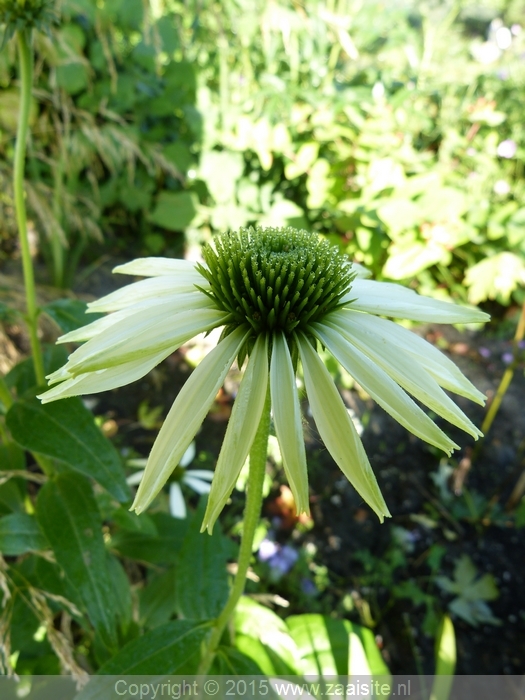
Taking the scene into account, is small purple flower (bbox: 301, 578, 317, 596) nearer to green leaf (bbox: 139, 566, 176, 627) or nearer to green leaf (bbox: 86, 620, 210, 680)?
green leaf (bbox: 139, 566, 176, 627)

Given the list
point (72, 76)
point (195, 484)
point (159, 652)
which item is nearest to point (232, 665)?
point (159, 652)

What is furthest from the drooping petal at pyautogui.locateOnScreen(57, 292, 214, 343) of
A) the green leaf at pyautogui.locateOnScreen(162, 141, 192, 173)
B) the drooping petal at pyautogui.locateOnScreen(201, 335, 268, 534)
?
the green leaf at pyautogui.locateOnScreen(162, 141, 192, 173)

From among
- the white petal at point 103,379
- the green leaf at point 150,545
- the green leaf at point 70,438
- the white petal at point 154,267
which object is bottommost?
the green leaf at point 150,545

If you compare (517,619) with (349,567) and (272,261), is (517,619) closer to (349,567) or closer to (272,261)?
(349,567)

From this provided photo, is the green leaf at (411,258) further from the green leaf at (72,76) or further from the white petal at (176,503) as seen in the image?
the green leaf at (72,76)

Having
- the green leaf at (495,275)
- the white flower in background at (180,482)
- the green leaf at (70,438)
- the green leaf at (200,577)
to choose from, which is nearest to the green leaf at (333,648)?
the green leaf at (200,577)

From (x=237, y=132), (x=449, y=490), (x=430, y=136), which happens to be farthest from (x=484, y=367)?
(x=237, y=132)
